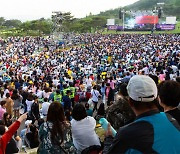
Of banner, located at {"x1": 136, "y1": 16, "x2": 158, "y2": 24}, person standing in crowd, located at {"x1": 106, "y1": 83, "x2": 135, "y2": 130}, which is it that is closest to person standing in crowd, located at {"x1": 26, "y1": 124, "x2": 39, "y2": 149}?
person standing in crowd, located at {"x1": 106, "y1": 83, "x2": 135, "y2": 130}

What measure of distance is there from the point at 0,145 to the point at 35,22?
7266 centimetres

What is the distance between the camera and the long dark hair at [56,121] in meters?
3.22

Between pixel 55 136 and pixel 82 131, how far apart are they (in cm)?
60

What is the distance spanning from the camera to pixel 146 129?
183 cm

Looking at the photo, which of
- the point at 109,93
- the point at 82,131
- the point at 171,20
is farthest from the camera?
the point at 171,20

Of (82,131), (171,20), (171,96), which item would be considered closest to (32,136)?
(82,131)

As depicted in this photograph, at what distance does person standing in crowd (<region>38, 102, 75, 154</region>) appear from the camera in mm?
3221

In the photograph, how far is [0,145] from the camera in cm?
316

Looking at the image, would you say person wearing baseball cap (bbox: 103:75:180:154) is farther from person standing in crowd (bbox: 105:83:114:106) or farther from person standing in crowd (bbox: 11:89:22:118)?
person standing in crowd (bbox: 105:83:114:106)

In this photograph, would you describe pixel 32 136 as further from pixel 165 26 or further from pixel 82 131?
pixel 165 26

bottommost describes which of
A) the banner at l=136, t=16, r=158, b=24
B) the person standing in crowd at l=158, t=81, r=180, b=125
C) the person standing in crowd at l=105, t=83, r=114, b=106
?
the person standing in crowd at l=105, t=83, r=114, b=106

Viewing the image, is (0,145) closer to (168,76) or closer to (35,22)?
(168,76)

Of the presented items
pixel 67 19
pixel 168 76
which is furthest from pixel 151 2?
pixel 168 76

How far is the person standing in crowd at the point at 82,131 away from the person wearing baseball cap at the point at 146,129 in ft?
5.82
